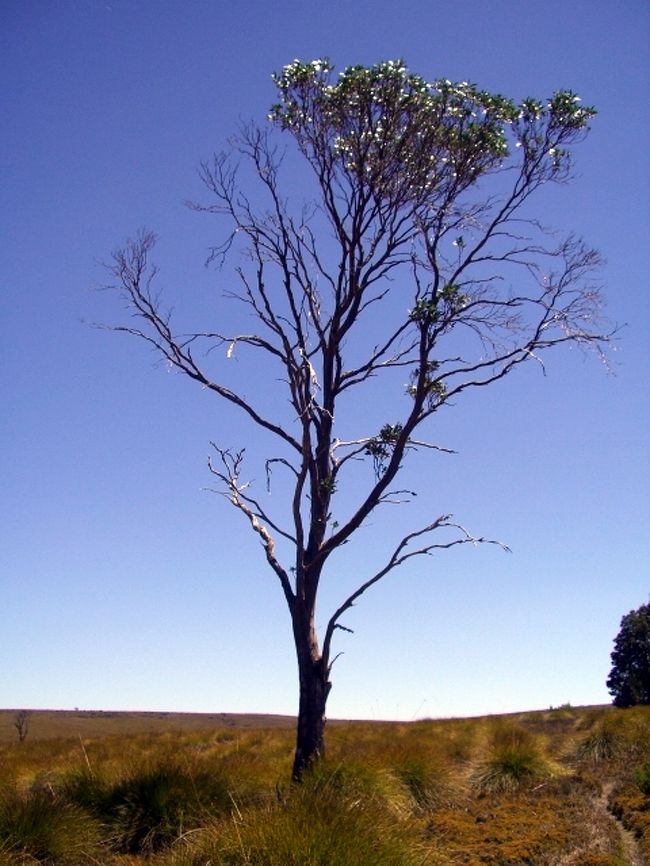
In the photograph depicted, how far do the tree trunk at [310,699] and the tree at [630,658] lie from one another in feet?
79.6

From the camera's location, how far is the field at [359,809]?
19.7 ft

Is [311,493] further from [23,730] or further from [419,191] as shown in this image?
[23,730]

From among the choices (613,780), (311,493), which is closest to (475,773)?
(613,780)

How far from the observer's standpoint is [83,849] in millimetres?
7512

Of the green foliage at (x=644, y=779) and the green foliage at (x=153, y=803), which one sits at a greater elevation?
the green foliage at (x=644, y=779)

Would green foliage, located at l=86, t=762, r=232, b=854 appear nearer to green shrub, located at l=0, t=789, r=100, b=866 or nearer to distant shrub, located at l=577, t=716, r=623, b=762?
green shrub, located at l=0, t=789, r=100, b=866

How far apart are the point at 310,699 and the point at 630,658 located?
26.3 metres

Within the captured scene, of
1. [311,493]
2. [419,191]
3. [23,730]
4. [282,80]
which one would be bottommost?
[23,730]

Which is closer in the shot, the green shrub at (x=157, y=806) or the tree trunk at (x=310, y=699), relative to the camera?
the green shrub at (x=157, y=806)

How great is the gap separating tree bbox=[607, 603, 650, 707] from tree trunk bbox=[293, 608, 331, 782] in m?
24.3

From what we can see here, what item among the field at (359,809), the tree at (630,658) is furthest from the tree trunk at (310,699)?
the tree at (630,658)

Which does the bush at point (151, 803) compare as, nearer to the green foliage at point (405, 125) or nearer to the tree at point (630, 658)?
the green foliage at point (405, 125)

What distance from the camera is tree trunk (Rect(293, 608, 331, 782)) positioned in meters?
9.71

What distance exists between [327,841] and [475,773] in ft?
21.8
